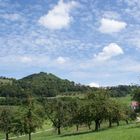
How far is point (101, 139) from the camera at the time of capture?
149ft

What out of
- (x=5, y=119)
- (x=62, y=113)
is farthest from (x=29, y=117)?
(x=5, y=119)

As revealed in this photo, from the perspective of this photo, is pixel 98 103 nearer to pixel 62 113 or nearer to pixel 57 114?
pixel 62 113

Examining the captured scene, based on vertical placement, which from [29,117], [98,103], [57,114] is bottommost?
[29,117]

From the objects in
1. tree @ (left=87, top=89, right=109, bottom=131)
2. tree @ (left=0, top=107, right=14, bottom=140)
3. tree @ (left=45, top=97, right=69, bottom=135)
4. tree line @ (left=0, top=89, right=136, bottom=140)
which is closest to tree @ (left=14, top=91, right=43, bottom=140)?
tree line @ (left=0, top=89, right=136, bottom=140)

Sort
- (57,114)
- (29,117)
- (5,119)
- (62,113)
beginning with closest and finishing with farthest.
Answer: (29,117) < (62,113) < (57,114) < (5,119)

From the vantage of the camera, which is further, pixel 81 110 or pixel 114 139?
pixel 81 110

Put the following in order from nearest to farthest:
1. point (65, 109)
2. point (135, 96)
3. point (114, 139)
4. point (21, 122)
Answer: point (114, 139) → point (21, 122) → point (135, 96) → point (65, 109)

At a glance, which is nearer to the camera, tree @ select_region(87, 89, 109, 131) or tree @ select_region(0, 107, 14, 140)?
tree @ select_region(87, 89, 109, 131)

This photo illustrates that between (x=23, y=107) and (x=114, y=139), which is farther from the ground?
(x=23, y=107)

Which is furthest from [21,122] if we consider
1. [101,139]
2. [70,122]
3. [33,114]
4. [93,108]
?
[70,122]

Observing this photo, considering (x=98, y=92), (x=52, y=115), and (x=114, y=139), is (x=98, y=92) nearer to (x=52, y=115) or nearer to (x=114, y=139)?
(x=52, y=115)

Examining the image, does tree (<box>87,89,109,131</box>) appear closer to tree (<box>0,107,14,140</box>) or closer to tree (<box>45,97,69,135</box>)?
tree (<box>45,97,69,135</box>)

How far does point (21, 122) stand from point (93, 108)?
65.7 feet

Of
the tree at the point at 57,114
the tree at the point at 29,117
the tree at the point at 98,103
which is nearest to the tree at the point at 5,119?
the tree at the point at 57,114
